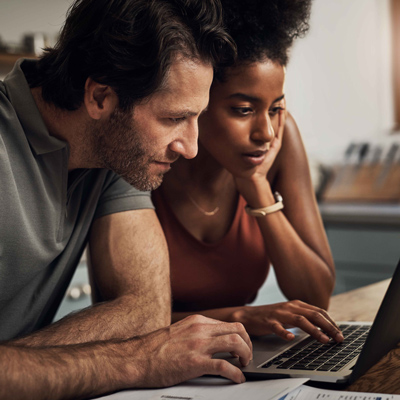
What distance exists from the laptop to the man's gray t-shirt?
42cm

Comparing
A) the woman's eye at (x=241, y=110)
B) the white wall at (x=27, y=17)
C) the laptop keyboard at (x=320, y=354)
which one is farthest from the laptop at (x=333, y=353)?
the white wall at (x=27, y=17)

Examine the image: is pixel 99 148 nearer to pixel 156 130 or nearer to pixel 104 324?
pixel 156 130

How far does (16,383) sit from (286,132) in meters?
1.04

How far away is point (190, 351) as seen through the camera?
2.64 ft

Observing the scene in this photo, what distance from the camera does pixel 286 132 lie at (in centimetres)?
154

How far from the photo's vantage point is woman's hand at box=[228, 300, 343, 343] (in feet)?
3.21

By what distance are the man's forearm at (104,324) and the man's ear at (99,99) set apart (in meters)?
0.36

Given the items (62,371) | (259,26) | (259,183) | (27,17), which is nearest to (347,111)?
(27,17)

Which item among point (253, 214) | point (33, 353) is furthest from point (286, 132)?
point (33, 353)

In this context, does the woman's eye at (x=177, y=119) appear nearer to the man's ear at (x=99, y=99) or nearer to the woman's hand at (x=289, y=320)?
the man's ear at (x=99, y=99)

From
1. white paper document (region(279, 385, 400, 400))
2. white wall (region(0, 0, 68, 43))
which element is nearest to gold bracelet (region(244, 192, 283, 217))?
white paper document (region(279, 385, 400, 400))

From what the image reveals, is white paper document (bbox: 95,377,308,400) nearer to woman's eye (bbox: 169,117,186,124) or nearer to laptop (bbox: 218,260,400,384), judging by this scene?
laptop (bbox: 218,260,400,384)

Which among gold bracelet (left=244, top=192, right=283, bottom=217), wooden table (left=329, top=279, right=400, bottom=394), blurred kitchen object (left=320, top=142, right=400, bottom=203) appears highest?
gold bracelet (left=244, top=192, right=283, bottom=217)

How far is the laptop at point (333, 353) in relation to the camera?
0.78m
